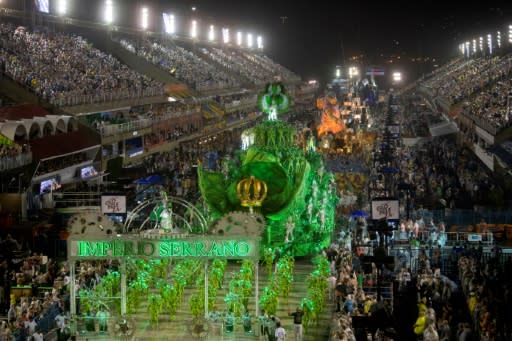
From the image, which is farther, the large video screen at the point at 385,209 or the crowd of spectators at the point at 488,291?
the large video screen at the point at 385,209

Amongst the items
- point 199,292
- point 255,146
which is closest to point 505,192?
point 255,146

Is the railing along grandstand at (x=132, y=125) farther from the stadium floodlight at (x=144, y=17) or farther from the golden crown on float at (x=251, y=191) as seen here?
the stadium floodlight at (x=144, y=17)

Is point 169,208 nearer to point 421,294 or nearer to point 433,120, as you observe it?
point 421,294

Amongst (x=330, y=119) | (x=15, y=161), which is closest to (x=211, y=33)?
(x=330, y=119)

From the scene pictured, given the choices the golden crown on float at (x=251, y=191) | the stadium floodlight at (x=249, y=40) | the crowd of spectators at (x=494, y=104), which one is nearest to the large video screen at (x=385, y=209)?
the golden crown on float at (x=251, y=191)

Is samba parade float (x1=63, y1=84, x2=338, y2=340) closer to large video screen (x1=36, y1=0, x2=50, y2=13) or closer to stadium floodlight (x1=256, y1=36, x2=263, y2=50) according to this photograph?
large video screen (x1=36, y1=0, x2=50, y2=13)

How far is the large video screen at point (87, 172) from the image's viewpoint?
43.4 metres

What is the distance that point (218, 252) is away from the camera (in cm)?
1975

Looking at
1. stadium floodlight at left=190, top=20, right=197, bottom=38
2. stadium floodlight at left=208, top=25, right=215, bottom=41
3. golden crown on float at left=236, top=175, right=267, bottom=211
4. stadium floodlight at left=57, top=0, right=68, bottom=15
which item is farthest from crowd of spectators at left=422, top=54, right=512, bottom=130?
stadium floodlight at left=208, top=25, right=215, bottom=41

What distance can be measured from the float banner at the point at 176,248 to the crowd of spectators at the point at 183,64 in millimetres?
51559

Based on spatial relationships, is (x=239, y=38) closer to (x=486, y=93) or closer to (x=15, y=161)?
(x=486, y=93)

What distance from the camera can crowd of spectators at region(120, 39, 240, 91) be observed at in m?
72.8

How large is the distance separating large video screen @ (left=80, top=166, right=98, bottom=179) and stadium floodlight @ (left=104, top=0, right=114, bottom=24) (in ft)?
110

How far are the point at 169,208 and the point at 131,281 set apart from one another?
457 centimetres
